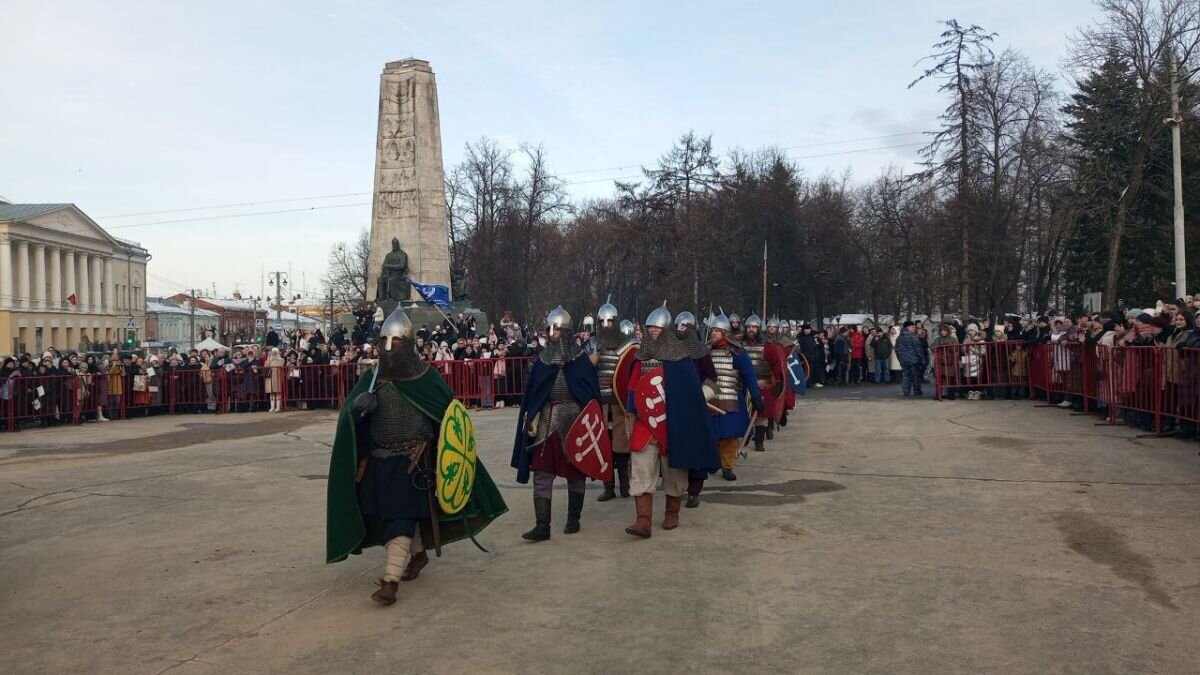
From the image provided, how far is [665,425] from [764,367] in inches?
192

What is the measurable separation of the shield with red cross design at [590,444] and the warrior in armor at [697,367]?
71 centimetres

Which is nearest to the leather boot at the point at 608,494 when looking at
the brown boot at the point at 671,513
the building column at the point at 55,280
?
the brown boot at the point at 671,513

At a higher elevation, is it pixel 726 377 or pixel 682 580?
pixel 726 377

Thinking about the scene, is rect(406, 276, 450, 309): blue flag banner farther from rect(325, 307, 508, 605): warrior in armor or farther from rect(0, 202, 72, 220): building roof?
rect(0, 202, 72, 220): building roof

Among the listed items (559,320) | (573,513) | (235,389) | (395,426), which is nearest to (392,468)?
(395,426)

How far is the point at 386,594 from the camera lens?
18.3ft

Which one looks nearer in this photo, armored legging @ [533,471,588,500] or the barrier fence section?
armored legging @ [533,471,588,500]

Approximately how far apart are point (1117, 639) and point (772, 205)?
4016 centimetres

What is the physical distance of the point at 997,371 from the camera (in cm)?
1850

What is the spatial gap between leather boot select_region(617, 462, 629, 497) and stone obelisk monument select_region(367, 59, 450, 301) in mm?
20035

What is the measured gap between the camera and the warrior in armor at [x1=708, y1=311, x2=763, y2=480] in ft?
29.2


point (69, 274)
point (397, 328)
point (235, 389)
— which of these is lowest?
point (235, 389)

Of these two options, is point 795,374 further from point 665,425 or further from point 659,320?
point 665,425

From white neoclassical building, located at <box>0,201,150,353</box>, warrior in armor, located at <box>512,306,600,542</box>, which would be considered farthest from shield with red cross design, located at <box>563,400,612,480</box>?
white neoclassical building, located at <box>0,201,150,353</box>
